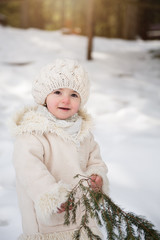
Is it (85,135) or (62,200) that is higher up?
(85,135)

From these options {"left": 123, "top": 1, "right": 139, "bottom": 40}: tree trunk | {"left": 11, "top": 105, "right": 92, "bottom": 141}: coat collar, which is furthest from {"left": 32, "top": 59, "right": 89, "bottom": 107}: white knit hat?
{"left": 123, "top": 1, "right": 139, "bottom": 40}: tree trunk

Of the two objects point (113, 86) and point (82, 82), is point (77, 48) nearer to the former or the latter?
point (113, 86)

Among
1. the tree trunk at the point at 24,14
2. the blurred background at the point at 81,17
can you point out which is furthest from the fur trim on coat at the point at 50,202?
the tree trunk at the point at 24,14

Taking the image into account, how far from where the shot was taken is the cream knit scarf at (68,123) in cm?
132

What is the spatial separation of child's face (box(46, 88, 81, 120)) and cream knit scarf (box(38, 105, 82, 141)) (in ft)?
0.08

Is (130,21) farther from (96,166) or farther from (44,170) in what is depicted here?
(44,170)

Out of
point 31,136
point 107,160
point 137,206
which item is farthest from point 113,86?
point 31,136

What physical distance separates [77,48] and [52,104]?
229 inches

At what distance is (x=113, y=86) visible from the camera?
444cm

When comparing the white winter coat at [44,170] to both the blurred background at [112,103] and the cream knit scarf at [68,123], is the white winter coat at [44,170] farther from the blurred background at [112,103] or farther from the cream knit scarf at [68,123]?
the blurred background at [112,103]

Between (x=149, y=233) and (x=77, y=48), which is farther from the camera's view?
(x=77, y=48)

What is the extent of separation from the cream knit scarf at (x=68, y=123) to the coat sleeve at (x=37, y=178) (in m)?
0.14

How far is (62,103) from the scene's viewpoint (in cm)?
131

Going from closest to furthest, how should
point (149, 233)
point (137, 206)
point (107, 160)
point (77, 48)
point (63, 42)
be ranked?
point (149, 233) < point (137, 206) < point (107, 160) < point (77, 48) < point (63, 42)
